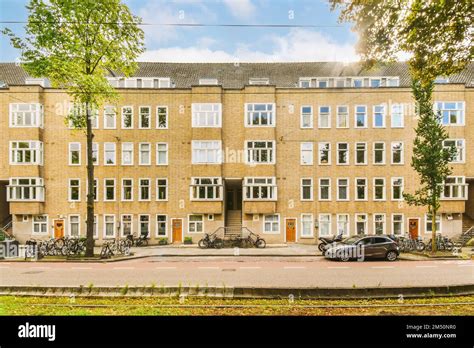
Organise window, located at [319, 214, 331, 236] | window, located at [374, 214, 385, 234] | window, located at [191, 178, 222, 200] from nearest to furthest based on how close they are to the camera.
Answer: window, located at [191, 178, 222, 200]
window, located at [374, 214, 385, 234]
window, located at [319, 214, 331, 236]

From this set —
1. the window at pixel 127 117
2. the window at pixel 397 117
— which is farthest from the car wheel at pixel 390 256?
the window at pixel 127 117

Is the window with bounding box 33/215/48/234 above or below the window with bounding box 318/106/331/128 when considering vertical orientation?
below

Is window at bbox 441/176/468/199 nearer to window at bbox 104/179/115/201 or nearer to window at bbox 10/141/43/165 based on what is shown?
window at bbox 104/179/115/201

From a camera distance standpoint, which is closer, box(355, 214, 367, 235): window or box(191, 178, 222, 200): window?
box(191, 178, 222, 200): window

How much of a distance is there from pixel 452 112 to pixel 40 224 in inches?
1393

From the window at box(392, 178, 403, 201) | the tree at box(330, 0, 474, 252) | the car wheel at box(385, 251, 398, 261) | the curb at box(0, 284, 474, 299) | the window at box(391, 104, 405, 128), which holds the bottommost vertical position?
the car wheel at box(385, 251, 398, 261)

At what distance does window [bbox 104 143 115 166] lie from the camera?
2772 centimetres

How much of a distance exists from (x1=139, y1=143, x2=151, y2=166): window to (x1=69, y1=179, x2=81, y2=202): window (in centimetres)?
553

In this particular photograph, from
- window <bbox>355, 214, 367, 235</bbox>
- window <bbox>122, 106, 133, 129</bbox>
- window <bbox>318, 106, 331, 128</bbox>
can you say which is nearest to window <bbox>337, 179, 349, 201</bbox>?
window <bbox>355, 214, 367, 235</bbox>

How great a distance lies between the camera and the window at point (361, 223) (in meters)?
27.3

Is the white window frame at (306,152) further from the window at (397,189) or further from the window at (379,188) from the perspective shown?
the window at (397,189)
